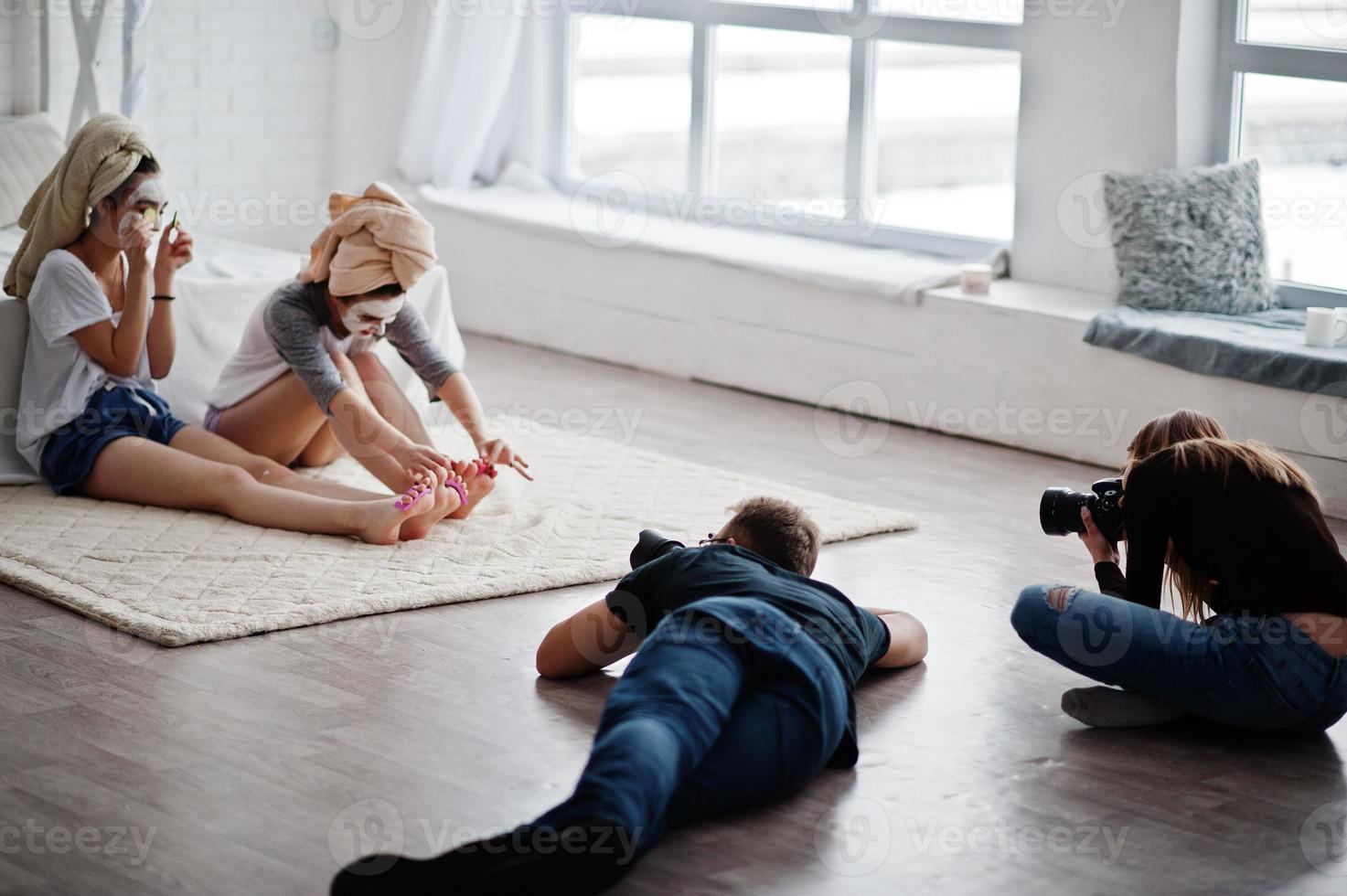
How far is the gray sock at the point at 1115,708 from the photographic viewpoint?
8.00ft

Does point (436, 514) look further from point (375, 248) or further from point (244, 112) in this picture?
point (244, 112)

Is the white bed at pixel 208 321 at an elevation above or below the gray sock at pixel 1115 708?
above

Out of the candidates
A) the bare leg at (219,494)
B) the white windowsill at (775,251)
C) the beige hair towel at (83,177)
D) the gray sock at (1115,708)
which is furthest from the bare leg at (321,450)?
the gray sock at (1115,708)

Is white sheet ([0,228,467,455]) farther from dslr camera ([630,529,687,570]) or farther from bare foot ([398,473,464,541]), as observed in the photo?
dslr camera ([630,529,687,570])

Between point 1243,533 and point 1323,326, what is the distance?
1.65 metres

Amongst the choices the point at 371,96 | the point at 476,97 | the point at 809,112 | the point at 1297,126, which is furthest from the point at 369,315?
the point at 371,96

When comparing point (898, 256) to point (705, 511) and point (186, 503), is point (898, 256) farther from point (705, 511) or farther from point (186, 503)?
→ point (186, 503)

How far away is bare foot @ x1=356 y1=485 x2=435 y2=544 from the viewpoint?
10.3 feet

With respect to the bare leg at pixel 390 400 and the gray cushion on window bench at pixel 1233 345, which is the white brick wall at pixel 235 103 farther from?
the gray cushion on window bench at pixel 1233 345

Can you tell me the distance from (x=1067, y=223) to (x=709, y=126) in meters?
1.40

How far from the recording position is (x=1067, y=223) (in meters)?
4.52

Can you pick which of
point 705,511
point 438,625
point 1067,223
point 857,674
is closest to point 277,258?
point 705,511

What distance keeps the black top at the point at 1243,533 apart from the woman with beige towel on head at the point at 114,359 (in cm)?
148

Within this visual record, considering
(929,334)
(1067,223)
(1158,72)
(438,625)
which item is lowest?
(438,625)
